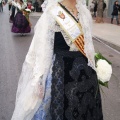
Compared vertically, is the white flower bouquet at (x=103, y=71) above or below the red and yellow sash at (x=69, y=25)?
below

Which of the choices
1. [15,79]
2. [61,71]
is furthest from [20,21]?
[61,71]

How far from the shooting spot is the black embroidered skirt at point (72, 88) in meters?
3.00

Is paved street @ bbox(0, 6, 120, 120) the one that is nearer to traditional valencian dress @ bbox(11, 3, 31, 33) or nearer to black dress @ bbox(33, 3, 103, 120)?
traditional valencian dress @ bbox(11, 3, 31, 33)

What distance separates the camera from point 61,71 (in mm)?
3062

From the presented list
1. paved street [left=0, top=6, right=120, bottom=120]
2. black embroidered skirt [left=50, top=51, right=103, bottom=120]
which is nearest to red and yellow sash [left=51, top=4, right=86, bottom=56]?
black embroidered skirt [left=50, top=51, right=103, bottom=120]

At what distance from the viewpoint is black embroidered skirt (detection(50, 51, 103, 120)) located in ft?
9.85

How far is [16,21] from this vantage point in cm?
1320

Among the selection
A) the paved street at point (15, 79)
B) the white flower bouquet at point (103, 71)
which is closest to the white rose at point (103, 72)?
the white flower bouquet at point (103, 71)

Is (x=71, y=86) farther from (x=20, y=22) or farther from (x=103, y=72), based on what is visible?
(x=20, y=22)

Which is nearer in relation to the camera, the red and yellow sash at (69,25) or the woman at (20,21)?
the red and yellow sash at (69,25)

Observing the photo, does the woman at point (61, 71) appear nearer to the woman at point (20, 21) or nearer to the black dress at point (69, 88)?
the black dress at point (69, 88)

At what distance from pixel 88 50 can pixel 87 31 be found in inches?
7.4

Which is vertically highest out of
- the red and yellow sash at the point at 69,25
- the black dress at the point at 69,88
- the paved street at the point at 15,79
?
the red and yellow sash at the point at 69,25

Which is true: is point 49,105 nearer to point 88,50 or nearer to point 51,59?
point 51,59
